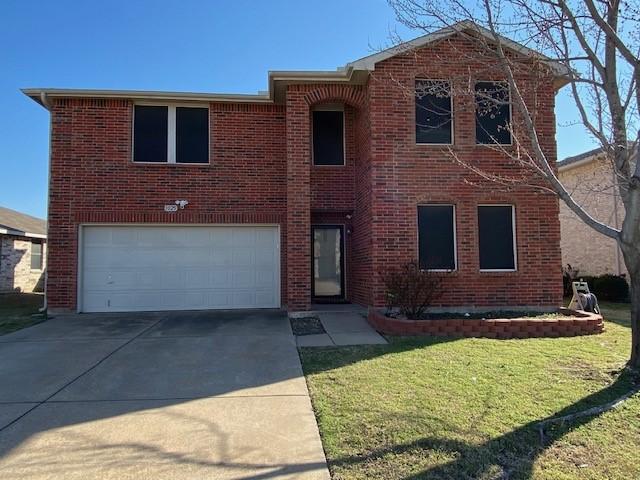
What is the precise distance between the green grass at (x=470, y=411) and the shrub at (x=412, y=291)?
5.42ft

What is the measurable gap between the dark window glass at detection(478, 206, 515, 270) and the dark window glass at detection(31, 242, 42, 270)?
19.1 metres

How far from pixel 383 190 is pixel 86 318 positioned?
731cm

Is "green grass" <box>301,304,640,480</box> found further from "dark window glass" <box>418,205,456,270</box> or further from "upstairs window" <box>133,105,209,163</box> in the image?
"upstairs window" <box>133,105,209,163</box>

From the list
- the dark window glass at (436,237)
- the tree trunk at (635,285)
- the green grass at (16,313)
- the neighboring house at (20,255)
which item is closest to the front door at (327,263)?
the dark window glass at (436,237)

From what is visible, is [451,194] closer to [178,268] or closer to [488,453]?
[178,268]

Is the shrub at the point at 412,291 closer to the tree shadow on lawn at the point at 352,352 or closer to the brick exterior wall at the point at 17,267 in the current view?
the tree shadow on lawn at the point at 352,352

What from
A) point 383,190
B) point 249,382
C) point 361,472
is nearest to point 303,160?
point 383,190

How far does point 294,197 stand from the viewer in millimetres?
10773

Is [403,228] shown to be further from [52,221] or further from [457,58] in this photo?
[52,221]

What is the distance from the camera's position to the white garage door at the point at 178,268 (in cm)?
1164

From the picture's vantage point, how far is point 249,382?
18.8 ft

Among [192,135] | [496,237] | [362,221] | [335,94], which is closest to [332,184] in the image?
[362,221]

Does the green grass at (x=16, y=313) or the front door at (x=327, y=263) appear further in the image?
the front door at (x=327, y=263)

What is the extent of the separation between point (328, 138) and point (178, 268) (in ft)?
16.9
